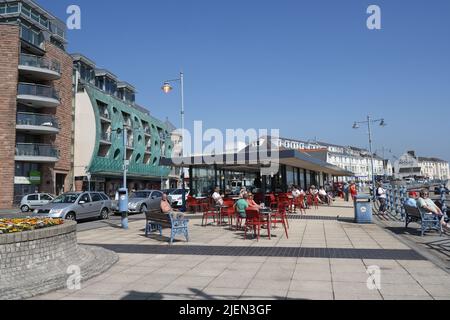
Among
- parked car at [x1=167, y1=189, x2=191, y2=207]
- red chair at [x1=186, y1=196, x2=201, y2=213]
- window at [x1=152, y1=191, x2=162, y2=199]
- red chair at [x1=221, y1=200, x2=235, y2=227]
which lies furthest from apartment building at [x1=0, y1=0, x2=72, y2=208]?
red chair at [x1=221, y1=200, x2=235, y2=227]

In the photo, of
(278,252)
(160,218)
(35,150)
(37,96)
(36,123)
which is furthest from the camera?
(36,123)

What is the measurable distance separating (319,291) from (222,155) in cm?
1340

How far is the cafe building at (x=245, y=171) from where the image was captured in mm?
18219

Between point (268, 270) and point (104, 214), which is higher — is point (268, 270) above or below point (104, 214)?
below

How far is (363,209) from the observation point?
14648 millimetres

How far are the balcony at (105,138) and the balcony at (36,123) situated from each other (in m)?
10.8

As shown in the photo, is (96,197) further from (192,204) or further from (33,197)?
(33,197)

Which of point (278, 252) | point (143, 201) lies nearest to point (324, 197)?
point (143, 201)

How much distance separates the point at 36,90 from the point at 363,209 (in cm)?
3216

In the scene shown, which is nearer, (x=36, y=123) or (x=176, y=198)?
(x=176, y=198)

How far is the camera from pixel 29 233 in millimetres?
6316

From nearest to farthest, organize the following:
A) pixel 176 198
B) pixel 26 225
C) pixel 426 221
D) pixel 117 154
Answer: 1. pixel 26 225
2. pixel 426 221
3. pixel 176 198
4. pixel 117 154

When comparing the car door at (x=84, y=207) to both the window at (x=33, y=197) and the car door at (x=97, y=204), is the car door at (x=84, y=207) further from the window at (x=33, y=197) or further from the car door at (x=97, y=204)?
the window at (x=33, y=197)
